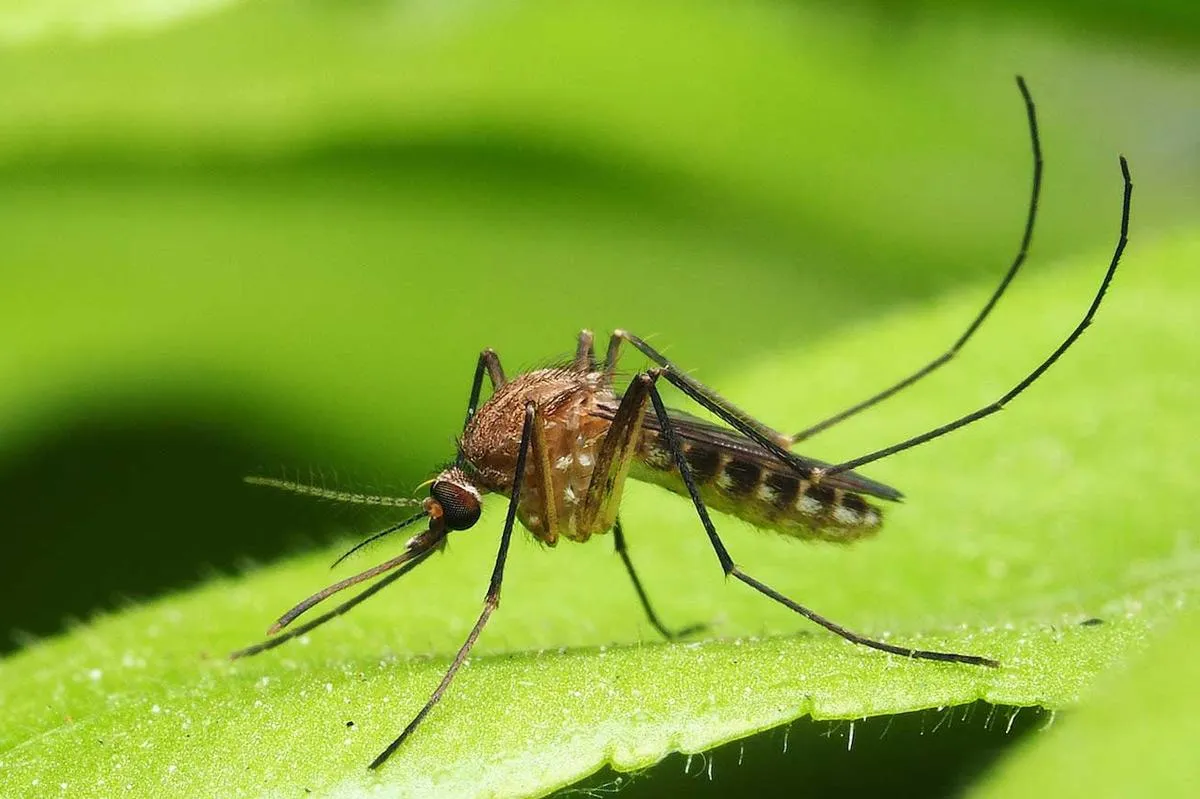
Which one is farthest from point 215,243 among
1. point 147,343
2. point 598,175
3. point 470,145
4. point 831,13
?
point 831,13

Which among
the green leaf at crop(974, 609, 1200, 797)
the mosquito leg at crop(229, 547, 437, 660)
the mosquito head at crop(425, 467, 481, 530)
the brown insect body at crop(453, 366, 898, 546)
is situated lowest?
the mosquito leg at crop(229, 547, 437, 660)

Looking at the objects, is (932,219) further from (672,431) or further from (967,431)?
(672,431)

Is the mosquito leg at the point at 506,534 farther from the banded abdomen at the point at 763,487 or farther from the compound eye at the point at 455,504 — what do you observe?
the banded abdomen at the point at 763,487

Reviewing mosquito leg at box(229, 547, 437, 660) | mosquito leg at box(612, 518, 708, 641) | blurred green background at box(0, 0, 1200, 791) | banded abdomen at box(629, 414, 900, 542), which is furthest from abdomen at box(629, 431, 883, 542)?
blurred green background at box(0, 0, 1200, 791)

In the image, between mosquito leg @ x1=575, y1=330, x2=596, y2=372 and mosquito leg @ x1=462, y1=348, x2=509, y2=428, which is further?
mosquito leg @ x1=462, y1=348, x2=509, y2=428

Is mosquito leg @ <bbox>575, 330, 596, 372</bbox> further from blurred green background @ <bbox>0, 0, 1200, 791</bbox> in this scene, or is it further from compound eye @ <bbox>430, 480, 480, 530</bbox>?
blurred green background @ <bbox>0, 0, 1200, 791</bbox>

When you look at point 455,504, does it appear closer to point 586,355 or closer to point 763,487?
point 586,355
